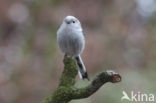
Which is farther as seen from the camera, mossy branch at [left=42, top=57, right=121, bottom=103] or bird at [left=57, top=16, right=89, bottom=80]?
bird at [left=57, top=16, right=89, bottom=80]

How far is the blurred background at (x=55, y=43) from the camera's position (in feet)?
25.1

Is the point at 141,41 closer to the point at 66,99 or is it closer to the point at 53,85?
the point at 53,85

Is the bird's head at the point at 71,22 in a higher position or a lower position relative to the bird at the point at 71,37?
higher

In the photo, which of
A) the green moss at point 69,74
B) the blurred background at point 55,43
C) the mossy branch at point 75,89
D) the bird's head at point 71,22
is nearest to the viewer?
the mossy branch at point 75,89

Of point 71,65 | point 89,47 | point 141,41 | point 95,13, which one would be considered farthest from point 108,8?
point 71,65

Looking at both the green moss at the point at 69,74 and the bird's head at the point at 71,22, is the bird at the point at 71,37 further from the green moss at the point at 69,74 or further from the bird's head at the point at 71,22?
the green moss at the point at 69,74

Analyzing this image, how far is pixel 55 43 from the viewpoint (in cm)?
824

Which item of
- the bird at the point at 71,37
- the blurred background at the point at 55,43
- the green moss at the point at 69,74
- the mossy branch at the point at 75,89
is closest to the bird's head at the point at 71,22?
the bird at the point at 71,37

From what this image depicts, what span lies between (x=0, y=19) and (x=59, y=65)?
255 centimetres

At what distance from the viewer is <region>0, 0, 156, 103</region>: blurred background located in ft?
25.1

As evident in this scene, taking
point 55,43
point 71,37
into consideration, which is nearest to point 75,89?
point 71,37

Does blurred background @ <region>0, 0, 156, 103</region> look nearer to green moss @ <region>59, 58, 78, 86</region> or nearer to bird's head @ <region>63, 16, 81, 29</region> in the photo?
bird's head @ <region>63, 16, 81, 29</region>

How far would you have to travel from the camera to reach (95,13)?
877 centimetres

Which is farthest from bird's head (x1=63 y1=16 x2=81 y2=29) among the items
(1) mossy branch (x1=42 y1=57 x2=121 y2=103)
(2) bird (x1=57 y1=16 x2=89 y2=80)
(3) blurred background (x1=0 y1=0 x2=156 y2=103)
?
(3) blurred background (x1=0 y1=0 x2=156 y2=103)
